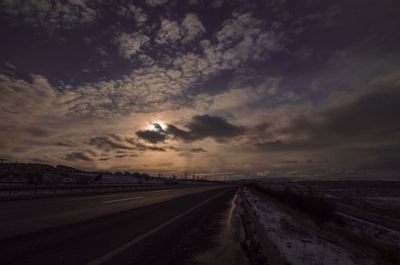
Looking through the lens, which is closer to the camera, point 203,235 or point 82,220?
point 203,235

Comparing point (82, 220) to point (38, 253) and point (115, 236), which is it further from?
point (38, 253)

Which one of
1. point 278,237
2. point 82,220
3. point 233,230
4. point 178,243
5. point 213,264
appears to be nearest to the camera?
point 213,264

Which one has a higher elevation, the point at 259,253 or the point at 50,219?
the point at 50,219

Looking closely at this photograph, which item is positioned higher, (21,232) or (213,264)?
(21,232)

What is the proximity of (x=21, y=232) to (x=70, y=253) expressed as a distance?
9.66ft

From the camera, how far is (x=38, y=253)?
19.0 feet

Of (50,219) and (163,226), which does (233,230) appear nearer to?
(163,226)

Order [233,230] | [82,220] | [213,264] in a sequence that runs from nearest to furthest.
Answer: [213,264]
[233,230]
[82,220]

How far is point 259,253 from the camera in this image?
6.10m

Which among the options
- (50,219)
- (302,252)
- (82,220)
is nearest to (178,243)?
(302,252)

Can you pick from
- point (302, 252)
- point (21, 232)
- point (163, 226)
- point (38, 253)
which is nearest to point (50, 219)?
point (21, 232)

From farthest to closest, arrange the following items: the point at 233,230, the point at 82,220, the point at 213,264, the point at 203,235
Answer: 1. the point at 82,220
2. the point at 233,230
3. the point at 203,235
4. the point at 213,264

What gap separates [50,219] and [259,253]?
25.4ft

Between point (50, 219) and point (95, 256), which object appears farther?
point (50, 219)
